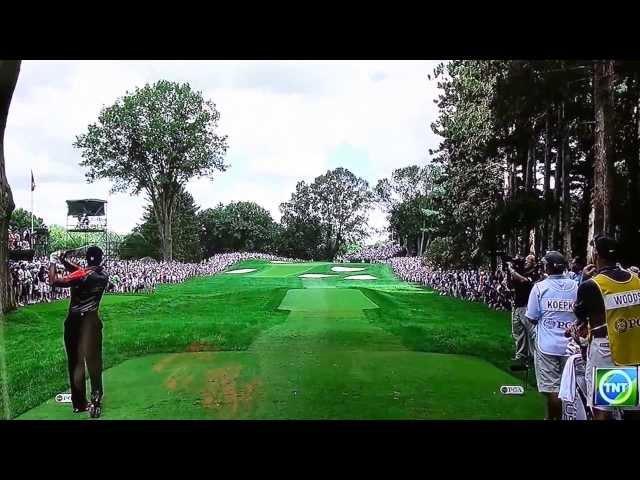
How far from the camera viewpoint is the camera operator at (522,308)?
4.08m

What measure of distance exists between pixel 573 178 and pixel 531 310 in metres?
1.42

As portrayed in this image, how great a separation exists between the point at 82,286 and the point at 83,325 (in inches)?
9.3

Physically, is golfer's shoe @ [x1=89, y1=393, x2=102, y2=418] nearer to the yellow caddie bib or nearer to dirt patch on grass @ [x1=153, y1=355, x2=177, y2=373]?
dirt patch on grass @ [x1=153, y1=355, x2=177, y2=373]

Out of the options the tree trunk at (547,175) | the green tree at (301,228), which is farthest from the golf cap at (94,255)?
the tree trunk at (547,175)

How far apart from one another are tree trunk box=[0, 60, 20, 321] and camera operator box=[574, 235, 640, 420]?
3325 millimetres

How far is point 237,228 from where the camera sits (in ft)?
15.2

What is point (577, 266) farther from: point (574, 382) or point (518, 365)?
point (574, 382)

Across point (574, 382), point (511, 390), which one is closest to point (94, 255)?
point (511, 390)

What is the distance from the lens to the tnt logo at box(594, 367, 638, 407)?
136 inches

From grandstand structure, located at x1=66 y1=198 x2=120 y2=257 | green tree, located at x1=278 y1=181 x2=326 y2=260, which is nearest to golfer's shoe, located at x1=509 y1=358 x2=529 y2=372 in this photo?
green tree, located at x1=278 y1=181 x2=326 y2=260
